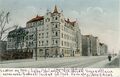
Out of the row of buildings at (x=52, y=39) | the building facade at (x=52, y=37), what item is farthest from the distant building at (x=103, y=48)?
the building facade at (x=52, y=37)

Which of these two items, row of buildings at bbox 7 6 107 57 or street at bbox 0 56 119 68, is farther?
row of buildings at bbox 7 6 107 57

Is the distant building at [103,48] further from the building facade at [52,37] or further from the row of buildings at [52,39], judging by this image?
the building facade at [52,37]

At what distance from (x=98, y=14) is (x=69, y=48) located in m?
0.25

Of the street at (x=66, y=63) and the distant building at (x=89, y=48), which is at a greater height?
the distant building at (x=89, y=48)

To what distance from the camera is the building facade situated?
190 cm

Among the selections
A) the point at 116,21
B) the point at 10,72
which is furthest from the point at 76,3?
the point at 10,72

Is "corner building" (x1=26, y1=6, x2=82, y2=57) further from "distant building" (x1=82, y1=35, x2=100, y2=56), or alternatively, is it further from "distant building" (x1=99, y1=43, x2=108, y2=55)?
"distant building" (x1=99, y1=43, x2=108, y2=55)

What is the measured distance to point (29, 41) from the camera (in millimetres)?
1931

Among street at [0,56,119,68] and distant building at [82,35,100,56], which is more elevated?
distant building at [82,35,100,56]

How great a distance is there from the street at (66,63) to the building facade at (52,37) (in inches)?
1.8

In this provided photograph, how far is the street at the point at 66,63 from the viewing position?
1.79 meters

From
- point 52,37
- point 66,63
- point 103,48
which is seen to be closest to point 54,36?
point 52,37

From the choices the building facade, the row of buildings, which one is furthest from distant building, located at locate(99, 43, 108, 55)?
the building facade

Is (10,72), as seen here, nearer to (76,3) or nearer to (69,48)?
(69,48)
